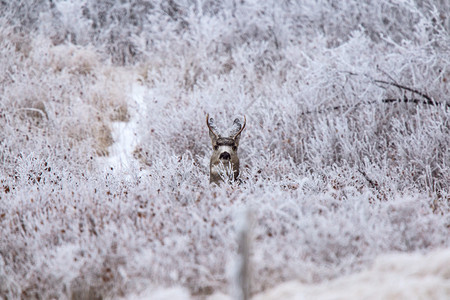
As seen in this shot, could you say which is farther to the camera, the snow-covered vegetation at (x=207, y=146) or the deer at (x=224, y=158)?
the deer at (x=224, y=158)

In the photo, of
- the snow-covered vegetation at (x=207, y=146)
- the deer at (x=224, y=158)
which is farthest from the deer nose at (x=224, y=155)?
the snow-covered vegetation at (x=207, y=146)

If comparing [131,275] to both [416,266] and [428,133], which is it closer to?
[416,266]

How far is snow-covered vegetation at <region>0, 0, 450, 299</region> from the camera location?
8.34 feet

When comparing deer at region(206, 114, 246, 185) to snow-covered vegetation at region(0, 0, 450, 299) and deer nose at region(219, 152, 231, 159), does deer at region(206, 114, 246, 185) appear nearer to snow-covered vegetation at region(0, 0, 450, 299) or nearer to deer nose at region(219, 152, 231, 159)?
deer nose at region(219, 152, 231, 159)

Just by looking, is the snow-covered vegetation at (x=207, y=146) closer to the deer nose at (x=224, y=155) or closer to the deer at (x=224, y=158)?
the deer at (x=224, y=158)

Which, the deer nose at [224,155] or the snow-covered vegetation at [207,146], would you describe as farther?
the deer nose at [224,155]

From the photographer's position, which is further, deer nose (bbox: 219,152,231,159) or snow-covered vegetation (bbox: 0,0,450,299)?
deer nose (bbox: 219,152,231,159)

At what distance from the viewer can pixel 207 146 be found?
541cm

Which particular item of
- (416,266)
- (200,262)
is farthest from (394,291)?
(200,262)

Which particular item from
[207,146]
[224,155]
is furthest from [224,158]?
[207,146]

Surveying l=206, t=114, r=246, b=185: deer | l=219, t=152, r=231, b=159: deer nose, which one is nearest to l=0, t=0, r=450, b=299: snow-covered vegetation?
l=206, t=114, r=246, b=185: deer

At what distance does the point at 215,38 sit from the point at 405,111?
13.7 ft

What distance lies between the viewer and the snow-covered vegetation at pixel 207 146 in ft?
8.34

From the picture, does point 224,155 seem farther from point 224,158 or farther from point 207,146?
point 207,146
